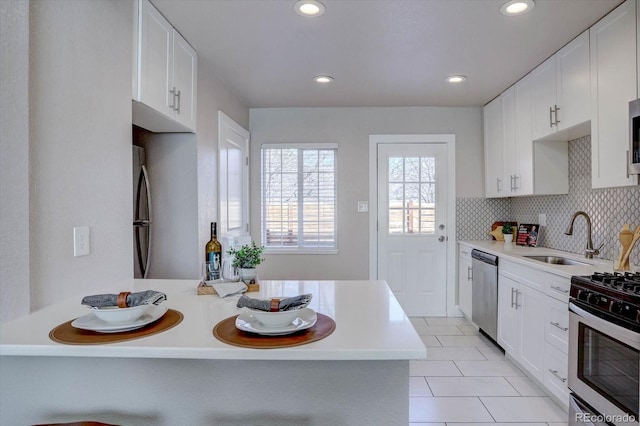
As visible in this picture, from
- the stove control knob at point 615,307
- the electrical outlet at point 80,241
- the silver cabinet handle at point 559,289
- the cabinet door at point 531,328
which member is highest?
the electrical outlet at point 80,241

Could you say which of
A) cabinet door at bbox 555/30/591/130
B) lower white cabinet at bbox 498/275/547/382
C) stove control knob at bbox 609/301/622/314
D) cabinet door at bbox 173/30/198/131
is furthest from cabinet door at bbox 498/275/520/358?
cabinet door at bbox 173/30/198/131

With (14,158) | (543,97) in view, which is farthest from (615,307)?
(14,158)

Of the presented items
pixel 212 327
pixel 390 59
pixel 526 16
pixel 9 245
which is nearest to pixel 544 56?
pixel 526 16

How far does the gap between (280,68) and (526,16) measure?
181cm

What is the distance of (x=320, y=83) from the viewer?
3471 millimetres

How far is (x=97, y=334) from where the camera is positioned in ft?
3.93

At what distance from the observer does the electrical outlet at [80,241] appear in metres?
1.59

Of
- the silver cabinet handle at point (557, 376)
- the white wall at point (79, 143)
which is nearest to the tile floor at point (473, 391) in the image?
the silver cabinet handle at point (557, 376)

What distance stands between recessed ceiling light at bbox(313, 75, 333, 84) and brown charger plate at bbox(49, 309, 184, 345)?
2591mm

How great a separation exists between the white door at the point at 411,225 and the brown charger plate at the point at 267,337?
3.17 meters

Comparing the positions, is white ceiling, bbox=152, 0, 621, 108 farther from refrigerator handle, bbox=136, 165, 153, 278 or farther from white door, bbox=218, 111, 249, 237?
refrigerator handle, bbox=136, 165, 153, 278

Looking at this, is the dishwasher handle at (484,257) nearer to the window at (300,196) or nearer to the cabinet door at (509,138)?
the cabinet door at (509,138)

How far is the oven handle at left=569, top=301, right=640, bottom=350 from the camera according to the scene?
1.58 meters

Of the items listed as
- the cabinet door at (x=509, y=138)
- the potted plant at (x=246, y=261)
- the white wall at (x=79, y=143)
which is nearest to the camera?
the white wall at (x=79, y=143)
